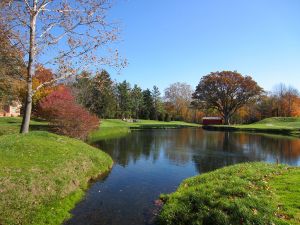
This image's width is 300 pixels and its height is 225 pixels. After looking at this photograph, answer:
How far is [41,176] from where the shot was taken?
1201 cm

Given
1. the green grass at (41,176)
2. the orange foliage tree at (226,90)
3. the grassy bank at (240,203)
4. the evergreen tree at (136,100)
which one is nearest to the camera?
the grassy bank at (240,203)

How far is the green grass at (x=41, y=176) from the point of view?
31.9 feet

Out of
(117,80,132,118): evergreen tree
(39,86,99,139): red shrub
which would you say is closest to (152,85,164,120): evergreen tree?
(117,80,132,118): evergreen tree

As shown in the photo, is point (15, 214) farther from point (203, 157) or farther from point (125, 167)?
point (203, 157)

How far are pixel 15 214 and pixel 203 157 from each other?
791 inches

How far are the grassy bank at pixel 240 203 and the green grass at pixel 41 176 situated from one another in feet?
13.5

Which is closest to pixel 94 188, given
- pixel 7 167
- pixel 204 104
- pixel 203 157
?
A: pixel 7 167

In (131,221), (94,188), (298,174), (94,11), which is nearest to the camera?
(131,221)

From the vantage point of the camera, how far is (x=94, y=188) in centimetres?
1474

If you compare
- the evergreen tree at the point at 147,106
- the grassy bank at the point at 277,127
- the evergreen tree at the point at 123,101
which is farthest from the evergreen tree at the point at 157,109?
the grassy bank at the point at 277,127

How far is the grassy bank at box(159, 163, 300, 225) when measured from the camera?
27.1ft

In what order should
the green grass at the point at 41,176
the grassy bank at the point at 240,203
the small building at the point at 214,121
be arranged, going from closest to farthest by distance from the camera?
1. the grassy bank at the point at 240,203
2. the green grass at the point at 41,176
3. the small building at the point at 214,121

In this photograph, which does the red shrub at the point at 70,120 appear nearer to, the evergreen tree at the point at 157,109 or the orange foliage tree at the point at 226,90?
the orange foliage tree at the point at 226,90

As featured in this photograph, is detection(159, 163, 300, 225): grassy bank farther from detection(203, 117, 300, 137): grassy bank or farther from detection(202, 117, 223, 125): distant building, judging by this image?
detection(202, 117, 223, 125): distant building
